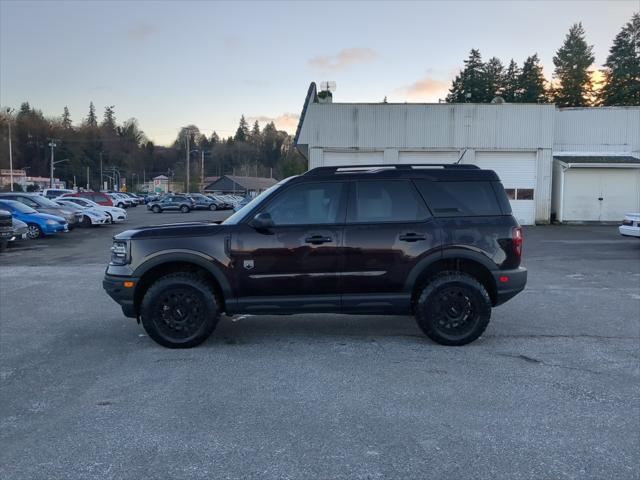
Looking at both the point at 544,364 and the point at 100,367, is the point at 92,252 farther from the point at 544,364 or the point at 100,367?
the point at 544,364

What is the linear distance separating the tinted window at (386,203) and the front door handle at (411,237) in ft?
0.59

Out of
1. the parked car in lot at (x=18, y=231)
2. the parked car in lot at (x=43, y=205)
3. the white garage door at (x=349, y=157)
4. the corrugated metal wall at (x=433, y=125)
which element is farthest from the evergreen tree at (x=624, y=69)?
the parked car in lot at (x=18, y=231)

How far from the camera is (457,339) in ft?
20.4

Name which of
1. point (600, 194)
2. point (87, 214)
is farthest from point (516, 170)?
point (87, 214)

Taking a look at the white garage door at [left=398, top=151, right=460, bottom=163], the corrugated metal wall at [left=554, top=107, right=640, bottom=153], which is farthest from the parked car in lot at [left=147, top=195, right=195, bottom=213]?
the corrugated metal wall at [left=554, top=107, right=640, bottom=153]

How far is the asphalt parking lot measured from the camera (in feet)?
11.7

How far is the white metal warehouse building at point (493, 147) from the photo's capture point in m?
26.1

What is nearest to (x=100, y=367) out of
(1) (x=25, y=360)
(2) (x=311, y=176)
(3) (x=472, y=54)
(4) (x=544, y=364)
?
(1) (x=25, y=360)

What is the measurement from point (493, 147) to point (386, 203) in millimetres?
21711

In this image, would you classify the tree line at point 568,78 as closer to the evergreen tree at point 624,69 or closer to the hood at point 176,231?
the evergreen tree at point 624,69

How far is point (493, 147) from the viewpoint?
26.2 metres

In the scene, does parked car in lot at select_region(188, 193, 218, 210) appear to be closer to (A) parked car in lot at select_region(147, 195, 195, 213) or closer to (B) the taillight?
(A) parked car in lot at select_region(147, 195, 195, 213)

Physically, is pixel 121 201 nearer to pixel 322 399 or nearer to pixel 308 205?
pixel 308 205

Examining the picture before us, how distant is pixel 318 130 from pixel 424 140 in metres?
5.19
